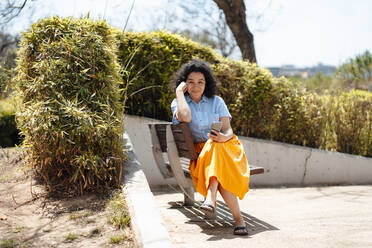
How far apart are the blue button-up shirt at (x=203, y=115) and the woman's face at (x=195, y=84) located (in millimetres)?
81

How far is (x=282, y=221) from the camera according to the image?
11.4 feet

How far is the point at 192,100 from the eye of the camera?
3.68 meters

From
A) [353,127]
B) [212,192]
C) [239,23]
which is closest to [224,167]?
[212,192]

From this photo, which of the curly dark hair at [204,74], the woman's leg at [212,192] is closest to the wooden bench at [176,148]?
the woman's leg at [212,192]

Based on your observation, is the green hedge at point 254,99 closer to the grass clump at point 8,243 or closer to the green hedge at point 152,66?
the green hedge at point 152,66

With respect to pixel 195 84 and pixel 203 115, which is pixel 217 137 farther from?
pixel 195 84

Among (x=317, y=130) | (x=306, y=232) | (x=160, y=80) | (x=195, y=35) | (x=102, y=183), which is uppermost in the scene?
(x=195, y=35)

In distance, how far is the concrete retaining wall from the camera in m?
5.61

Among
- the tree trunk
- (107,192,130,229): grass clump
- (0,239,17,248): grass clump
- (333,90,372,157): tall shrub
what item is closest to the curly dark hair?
(107,192,130,229): grass clump

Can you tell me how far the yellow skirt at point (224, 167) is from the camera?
10.1ft

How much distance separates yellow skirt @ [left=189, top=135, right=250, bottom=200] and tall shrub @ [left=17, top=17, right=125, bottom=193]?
0.82 meters

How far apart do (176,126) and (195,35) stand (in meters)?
14.7

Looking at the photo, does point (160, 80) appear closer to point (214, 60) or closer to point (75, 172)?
point (214, 60)

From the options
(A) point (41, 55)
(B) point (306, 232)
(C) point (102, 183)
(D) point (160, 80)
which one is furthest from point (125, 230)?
(D) point (160, 80)
